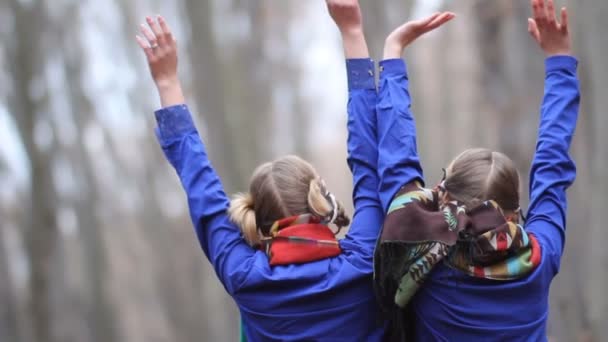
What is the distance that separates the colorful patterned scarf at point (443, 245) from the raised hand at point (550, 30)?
857mm

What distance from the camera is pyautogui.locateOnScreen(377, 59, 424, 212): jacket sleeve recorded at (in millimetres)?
2598

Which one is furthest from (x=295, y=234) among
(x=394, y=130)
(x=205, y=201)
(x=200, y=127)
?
(x=200, y=127)

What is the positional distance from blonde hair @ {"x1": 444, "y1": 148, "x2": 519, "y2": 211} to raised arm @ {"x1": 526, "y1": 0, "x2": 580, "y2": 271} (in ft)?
0.51

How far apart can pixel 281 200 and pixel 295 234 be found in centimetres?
15

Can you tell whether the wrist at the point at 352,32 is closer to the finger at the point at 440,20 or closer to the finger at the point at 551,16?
the finger at the point at 440,20

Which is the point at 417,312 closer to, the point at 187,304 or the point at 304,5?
the point at 187,304

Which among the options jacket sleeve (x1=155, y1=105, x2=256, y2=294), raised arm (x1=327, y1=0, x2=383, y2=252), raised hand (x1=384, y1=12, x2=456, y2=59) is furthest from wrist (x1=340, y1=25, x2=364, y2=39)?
jacket sleeve (x1=155, y1=105, x2=256, y2=294)

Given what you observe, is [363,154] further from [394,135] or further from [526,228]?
[526,228]

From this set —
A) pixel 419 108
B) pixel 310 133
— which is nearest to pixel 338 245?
pixel 419 108

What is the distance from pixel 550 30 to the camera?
3066 mm

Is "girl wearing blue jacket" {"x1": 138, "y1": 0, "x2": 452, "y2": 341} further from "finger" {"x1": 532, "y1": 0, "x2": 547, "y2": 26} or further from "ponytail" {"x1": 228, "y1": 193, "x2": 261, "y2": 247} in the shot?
"finger" {"x1": 532, "y1": 0, "x2": 547, "y2": 26}

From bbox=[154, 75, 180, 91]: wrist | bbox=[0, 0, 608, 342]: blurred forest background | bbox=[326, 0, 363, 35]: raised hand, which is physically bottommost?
bbox=[0, 0, 608, 342]: blurred forest background

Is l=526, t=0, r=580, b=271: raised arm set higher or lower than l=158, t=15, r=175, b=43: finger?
lower

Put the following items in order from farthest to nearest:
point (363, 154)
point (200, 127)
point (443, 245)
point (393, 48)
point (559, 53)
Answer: point (200, 127)
point (559, 53)
point (393, 48)
point (363, 154)
point (443, 245)
